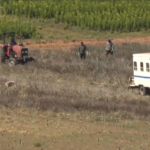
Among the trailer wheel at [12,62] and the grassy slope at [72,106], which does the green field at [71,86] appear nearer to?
the grassy slope at [72,106]

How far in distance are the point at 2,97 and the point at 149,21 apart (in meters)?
35.1

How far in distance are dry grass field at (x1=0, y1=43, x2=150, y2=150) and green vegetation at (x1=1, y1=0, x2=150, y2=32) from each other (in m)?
18.9

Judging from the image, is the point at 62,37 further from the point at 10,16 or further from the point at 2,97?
the point at 2,97

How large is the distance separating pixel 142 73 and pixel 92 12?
33.7 metres

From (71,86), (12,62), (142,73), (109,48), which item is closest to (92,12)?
(109,48)

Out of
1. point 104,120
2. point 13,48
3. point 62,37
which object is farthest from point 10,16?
point 104,120

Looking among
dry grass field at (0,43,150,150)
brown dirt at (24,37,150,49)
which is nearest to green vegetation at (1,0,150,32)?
brown dirt at (24,37,150,49)

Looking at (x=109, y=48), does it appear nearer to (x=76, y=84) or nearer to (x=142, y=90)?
(x=76, y=84)

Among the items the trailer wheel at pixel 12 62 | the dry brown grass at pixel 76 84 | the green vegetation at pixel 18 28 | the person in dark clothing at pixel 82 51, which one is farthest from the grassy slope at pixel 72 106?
the green vegetation at pixel 18 28

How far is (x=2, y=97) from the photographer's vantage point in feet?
89.8

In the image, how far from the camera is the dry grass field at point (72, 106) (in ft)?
64.8

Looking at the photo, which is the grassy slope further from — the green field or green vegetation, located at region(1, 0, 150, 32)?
green vegetation, located at region(1, 0, 150, 32)

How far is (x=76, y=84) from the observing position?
31828mm

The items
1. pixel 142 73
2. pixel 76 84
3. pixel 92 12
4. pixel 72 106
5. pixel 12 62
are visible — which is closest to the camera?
pixel 72 106
